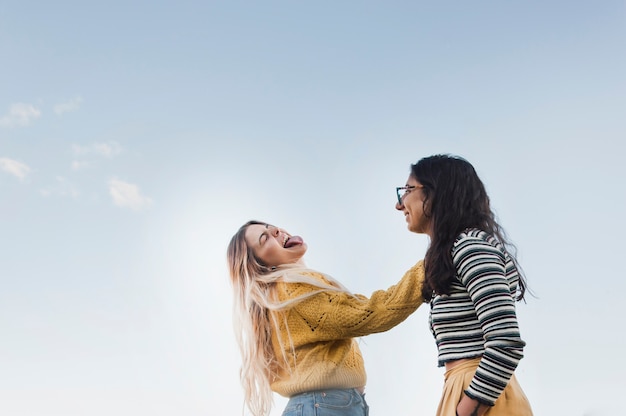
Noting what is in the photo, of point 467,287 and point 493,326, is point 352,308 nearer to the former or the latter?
point 467,287

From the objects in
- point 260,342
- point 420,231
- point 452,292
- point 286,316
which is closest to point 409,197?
point 420,231

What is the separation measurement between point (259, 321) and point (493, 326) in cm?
170

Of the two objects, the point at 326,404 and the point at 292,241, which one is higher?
the point at 292,241

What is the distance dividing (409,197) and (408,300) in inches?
22.8

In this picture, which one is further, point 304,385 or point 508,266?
point 304,385

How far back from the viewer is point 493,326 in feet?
8.23

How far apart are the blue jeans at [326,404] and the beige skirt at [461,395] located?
863mm

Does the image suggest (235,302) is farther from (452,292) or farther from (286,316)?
(452,292)

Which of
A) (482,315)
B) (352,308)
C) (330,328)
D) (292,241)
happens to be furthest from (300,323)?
(482,315)

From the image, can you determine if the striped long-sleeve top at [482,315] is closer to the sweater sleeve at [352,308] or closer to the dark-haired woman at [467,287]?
the dark-haired woman at [467,287]

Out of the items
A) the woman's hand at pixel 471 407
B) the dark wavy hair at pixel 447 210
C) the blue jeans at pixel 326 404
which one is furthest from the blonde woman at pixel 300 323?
the woman's hand at pixel 471 407

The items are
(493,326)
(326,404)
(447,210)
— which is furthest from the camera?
(326,404)

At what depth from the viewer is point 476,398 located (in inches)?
99.2

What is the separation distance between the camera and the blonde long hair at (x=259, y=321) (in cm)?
380
